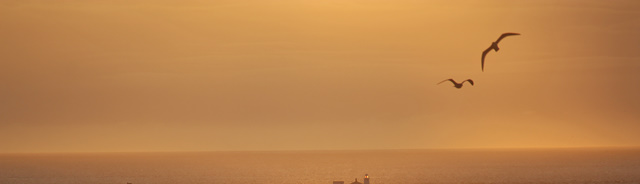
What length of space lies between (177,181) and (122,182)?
12.3 meters

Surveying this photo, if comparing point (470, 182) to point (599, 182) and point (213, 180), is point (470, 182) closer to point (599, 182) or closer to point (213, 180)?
point (599, 182)

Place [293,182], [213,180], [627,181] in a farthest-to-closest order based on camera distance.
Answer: [213,180]
[293,182]
[627,181]

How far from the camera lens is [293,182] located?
166 meters

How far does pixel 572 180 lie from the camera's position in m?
161

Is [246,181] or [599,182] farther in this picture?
[246,181]

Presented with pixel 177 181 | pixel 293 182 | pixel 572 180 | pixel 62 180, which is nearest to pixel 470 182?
pixel 572 180

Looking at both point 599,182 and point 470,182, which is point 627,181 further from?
point 470,182

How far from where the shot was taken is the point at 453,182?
159750 millimetres

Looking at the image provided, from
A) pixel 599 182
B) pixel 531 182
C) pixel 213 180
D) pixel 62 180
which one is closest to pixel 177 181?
pixel 213 180

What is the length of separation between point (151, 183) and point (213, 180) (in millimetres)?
15701

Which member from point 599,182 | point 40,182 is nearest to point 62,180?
point 40,182

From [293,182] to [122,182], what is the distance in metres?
30.1

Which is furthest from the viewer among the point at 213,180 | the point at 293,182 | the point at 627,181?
the point at 213,180

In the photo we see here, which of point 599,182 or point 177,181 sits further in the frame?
point 177,181
